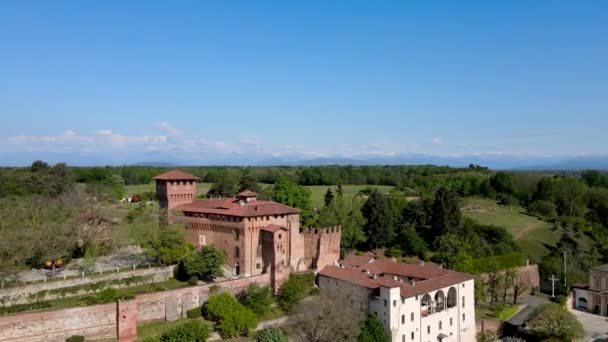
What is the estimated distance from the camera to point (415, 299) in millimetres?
33781

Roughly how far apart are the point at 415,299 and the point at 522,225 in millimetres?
47539

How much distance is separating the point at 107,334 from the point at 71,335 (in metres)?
2.02

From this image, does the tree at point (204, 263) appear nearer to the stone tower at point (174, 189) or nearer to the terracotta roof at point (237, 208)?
the terracotta roof at point (237, 208)

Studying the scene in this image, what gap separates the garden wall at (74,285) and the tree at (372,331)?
49.8 feet

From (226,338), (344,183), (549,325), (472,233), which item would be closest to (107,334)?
(226,338)

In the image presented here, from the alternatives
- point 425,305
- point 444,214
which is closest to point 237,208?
point 425,305

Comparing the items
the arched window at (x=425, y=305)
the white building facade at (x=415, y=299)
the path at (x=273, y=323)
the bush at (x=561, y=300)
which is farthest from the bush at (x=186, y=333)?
the bush at (x=561, y=300)

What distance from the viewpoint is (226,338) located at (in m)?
31.2

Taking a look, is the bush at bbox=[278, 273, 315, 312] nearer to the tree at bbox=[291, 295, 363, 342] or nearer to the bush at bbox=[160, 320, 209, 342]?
the tree at bbox=[291, 295, 363, 342]

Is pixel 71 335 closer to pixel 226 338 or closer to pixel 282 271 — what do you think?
pixel 226 338

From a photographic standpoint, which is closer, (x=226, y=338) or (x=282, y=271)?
(x=226, y=338)

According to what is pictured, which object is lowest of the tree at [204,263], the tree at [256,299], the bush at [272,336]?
the bush at [272,336]

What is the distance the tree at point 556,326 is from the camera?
36094mm

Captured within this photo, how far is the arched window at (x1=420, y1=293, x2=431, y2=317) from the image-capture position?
34781 mm
